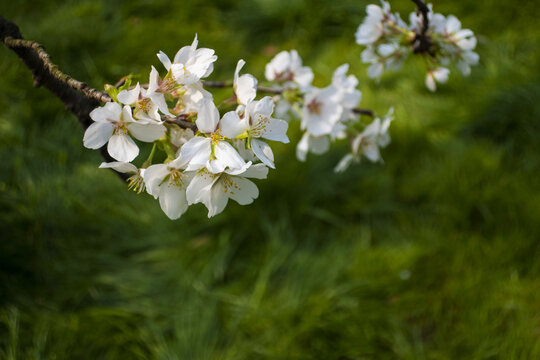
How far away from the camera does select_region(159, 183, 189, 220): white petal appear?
33.3 inches

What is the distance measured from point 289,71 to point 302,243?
1008 millimetres

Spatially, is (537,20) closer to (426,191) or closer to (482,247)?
(426,191)

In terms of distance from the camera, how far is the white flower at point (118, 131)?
2.55ft

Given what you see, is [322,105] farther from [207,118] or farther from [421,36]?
[207,118]

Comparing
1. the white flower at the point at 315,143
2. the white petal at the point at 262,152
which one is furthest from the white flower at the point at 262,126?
the white flower at the point at 315,143

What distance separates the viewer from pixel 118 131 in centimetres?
83

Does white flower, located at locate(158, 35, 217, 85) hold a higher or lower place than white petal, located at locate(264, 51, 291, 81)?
higher

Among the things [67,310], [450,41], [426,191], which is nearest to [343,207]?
[426,191]

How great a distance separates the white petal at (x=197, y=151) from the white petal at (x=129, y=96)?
0.13 m

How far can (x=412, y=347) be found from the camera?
1713 millimetres

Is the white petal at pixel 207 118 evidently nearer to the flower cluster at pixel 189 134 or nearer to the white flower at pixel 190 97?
the flower cluster at pixel 189 134

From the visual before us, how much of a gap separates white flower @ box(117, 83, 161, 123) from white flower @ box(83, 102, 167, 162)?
1 cm

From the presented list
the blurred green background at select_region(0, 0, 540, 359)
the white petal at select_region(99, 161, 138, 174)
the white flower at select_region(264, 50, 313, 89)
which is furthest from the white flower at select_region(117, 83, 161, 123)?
the blurred green background at select_region(0, 0, 540, 359)

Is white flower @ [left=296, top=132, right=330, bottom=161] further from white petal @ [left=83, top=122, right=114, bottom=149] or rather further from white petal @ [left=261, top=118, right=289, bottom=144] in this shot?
white petal @ [left=83, top=122, right=114, bottom=149]
